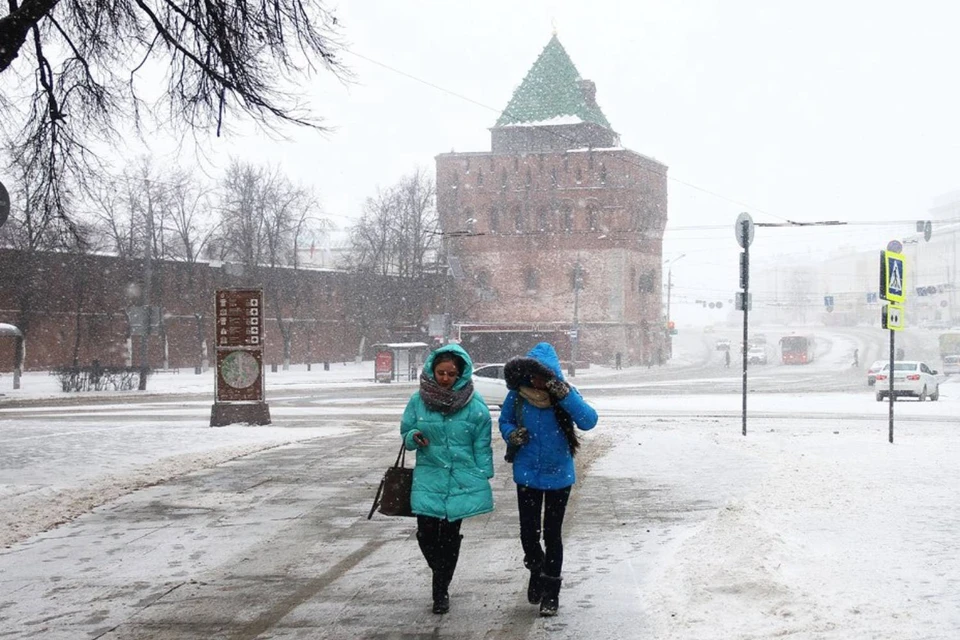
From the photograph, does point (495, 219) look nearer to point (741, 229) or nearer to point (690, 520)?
point (741, 229)

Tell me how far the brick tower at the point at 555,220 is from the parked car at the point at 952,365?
2184cm

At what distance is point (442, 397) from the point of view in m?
6.88

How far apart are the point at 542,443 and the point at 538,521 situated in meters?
0.50

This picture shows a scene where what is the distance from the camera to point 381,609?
7.02 metres

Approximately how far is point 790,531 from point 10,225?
4529cm

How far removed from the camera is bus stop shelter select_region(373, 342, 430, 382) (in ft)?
176

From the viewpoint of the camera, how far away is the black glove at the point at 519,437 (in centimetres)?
686

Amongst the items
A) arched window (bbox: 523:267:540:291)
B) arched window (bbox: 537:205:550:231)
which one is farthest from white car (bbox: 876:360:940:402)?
arched window (bbox: 537:205:550:231)

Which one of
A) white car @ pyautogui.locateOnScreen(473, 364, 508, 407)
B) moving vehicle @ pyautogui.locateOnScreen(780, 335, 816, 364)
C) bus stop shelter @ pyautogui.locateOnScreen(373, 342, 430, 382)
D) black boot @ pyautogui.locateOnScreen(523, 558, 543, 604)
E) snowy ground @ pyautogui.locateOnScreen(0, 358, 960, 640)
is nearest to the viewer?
snowy ground @ pyautogui.locateOnScreen(0, 358, 960, 640)

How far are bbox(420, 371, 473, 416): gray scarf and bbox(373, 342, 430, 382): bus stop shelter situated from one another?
46927 millimetres

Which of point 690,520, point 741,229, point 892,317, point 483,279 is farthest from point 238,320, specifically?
point 483,279

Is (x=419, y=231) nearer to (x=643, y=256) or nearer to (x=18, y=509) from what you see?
(x=643, y=256)

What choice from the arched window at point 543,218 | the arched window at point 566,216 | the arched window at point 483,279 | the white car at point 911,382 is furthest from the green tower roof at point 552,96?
the white car at point 911,382

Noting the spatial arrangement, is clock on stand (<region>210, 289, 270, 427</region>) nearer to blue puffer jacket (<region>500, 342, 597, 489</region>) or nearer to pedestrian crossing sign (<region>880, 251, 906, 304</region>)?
pedestrian crossing sign (<region>880, 251, 906, 304</region>)
